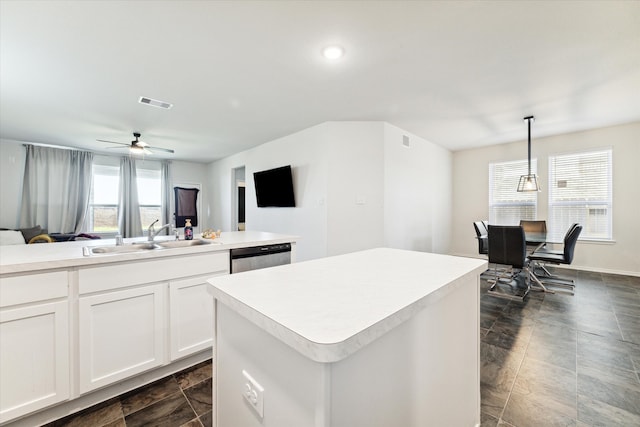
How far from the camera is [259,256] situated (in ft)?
7.52

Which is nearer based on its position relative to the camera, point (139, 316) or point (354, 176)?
point (139, 316)

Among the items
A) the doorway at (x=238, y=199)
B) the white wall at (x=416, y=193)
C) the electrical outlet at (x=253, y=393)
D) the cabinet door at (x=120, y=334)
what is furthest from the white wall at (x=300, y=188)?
the electrical outlet at (x=253, y=393)

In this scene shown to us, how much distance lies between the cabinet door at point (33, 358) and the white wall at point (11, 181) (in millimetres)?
5420

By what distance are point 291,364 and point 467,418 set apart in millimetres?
1073

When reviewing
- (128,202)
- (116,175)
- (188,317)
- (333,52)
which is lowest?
(188,317)

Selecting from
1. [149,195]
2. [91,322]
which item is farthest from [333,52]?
[149,195]

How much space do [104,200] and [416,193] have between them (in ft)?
21.9

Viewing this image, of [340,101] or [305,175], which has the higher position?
[340,101]

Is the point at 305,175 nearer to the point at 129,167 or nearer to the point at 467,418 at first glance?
the point at 467,418

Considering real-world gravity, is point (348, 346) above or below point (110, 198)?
below

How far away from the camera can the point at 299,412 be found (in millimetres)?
601

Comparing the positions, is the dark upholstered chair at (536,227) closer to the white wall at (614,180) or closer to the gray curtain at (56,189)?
the white wall at (614,180)

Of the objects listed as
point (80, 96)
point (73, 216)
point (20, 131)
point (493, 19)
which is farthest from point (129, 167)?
point (493, 19)

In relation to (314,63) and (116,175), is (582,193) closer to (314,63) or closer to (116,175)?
(314,63)
